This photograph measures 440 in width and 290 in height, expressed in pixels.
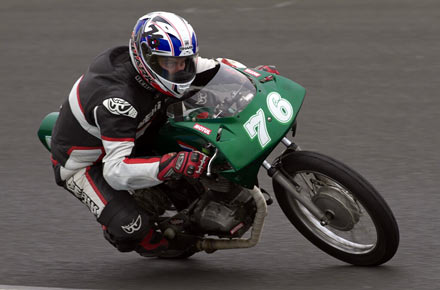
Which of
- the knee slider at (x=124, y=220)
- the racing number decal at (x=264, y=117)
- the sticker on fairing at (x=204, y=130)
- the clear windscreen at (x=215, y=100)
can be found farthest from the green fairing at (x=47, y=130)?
the racing number decal at (x=264, y=117)

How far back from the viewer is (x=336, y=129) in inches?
298

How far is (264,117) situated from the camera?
4.76 meters

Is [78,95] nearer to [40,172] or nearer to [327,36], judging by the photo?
[40,172]

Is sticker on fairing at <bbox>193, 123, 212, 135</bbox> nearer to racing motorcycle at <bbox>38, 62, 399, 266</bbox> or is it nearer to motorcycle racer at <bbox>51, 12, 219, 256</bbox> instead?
racing motorcycle at <bbox>38, 62, 399, 266</bbox>

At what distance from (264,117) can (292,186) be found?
47 centimetres

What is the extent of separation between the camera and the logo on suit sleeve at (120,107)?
4676mm

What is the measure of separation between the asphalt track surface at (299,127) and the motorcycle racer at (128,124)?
0.49 metres

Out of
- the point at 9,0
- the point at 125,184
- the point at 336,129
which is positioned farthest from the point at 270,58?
the point at 125,184

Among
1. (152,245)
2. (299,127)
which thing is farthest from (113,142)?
(299,127)

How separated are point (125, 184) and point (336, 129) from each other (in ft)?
10.3

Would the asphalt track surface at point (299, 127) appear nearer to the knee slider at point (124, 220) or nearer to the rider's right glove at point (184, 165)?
the knee slider at point (124, 220)

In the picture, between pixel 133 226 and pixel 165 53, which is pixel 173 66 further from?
pixel 133 226

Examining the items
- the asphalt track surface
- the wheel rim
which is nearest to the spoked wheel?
the wheel rim

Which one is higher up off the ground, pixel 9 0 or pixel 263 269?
pixel 263 269
